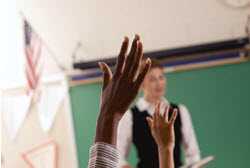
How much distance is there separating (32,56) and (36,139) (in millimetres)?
541

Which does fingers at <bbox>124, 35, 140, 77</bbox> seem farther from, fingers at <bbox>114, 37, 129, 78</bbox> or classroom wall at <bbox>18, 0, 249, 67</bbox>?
classroom wall at <bbox>18, 0, 249, 67</bbox>

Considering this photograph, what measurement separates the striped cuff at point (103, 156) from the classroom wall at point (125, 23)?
210 cm

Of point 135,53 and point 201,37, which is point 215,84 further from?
point 135,53

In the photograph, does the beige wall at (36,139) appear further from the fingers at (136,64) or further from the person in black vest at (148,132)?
the fingers at (136,64)

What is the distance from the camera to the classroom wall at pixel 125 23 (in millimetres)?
2570

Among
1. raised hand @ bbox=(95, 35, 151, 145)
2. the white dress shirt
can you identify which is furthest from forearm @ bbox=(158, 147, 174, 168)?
the white dress shirt

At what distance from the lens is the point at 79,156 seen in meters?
2.59

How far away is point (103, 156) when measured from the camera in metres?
0.53

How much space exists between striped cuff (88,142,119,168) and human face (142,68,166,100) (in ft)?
5.19

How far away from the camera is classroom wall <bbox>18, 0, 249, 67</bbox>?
8.43 feet

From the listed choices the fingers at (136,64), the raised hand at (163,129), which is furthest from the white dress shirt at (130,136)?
the fingers at (136,64)

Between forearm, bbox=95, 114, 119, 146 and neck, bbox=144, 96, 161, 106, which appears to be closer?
forearm, bbox=95, 114, 119, 146

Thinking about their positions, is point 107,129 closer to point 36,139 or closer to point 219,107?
point 219,107

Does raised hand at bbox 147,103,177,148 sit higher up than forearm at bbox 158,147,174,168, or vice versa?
raised hand at bbox 147,103,177,148
